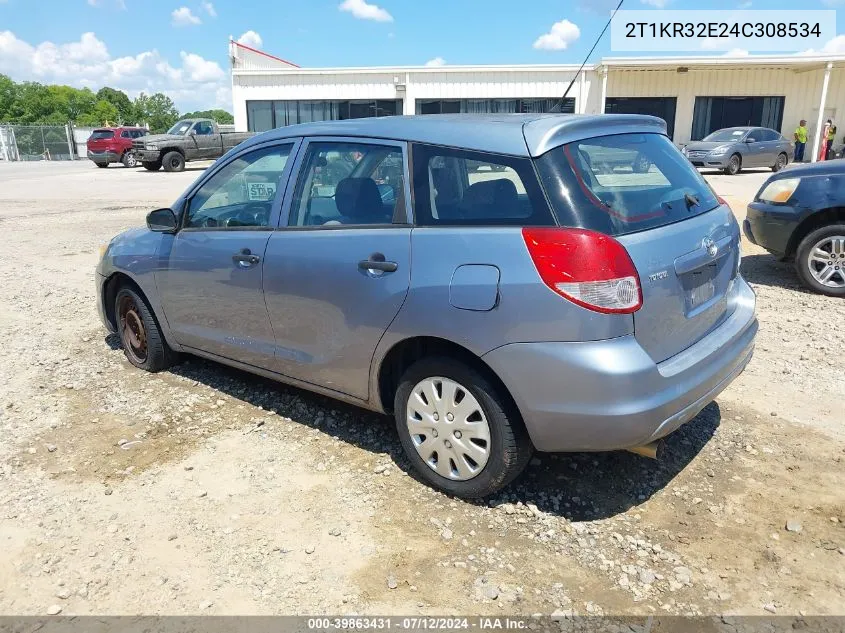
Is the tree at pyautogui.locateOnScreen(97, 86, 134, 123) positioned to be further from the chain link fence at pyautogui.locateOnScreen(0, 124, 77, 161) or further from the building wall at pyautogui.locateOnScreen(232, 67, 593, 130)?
the building wall at pyautogui.locateOnScreen(232, 67, 593, 130)

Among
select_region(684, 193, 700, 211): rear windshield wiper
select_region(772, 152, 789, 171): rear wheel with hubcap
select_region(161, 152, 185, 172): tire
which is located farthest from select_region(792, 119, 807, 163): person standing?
select_region(684, 193, 700, 211): rear windshield wiper

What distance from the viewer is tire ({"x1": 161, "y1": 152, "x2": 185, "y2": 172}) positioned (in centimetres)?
2503

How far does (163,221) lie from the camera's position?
4.31 m

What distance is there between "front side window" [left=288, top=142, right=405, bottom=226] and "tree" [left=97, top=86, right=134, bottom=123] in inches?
5130

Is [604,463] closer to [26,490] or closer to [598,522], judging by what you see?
[598,522]

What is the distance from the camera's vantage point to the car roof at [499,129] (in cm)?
285

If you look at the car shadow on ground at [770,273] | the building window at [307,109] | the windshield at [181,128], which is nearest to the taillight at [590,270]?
the car shadow on ground at [770,273]

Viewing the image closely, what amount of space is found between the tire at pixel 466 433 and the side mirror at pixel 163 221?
2.05 m

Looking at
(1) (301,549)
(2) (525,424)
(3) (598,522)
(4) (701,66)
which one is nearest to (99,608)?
(1) (301,549)

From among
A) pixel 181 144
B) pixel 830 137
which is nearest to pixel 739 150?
pixel 830 137

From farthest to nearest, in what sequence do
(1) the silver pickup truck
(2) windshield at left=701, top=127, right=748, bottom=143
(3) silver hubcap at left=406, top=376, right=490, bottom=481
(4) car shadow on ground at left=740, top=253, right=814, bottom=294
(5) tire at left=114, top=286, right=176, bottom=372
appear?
1. (1) the silver pickup truck
2. (2) windshield at left=701, top=127, right=748, bottom=143
3. (4) car shadow on ground at left=740, top=253, right=814, bottom=294
4. (5) tire at left=114, top=286, right=176, bottom=372
5. (3) silver hubcap at left=406, top=376, right=490, bottom=481

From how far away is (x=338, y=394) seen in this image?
3.59 meters

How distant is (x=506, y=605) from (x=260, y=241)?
2.30m

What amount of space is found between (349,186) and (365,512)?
1643 millimetres
